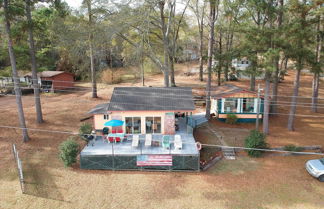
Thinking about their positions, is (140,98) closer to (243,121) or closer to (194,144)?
(194,144)

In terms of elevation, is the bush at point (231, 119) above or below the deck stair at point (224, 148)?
above

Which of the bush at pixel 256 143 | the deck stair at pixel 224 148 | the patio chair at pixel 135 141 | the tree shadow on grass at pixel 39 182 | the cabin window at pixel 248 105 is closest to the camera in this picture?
the tree shadow on grass at pixel 39 182

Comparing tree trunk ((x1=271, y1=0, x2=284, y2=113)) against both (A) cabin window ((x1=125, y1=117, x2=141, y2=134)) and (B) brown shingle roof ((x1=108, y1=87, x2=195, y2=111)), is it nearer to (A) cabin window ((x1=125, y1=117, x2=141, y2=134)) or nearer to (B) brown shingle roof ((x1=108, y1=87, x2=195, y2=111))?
(B) brown shingle roof ((x1=108, y1=87, x2=195, y2=111))

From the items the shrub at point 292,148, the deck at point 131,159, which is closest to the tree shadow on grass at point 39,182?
the deck at point 131,159

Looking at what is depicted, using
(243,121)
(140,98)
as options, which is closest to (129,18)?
(140,98)

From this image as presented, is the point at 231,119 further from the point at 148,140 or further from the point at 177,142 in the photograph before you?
the point at 148,140

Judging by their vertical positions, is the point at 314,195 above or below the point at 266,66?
below

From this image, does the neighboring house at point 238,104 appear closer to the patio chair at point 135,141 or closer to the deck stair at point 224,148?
the deck stair at point 224,148

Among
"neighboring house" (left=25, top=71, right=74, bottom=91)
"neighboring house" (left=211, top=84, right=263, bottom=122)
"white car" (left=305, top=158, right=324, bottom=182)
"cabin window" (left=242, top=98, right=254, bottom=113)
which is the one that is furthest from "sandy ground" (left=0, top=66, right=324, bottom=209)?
"neighboring house" (left=25, top=71, right=74, bottom=91)
